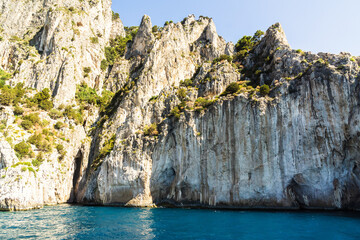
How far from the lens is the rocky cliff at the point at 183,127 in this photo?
1292 inches

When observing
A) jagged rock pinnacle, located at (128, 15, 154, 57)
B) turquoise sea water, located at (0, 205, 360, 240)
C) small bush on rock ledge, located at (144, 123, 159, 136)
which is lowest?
turquoise sea water, located at (0, 205, 360, 240)

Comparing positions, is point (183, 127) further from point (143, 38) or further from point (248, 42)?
point (143, 38)

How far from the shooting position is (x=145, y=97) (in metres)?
55.0

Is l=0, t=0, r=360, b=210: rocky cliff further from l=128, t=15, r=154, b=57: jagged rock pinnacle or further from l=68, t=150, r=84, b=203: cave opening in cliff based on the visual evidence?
l=128, t=15, r=154, b=57: jagged rock pinnacle

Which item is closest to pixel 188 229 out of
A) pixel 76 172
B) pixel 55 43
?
pixel 76 172

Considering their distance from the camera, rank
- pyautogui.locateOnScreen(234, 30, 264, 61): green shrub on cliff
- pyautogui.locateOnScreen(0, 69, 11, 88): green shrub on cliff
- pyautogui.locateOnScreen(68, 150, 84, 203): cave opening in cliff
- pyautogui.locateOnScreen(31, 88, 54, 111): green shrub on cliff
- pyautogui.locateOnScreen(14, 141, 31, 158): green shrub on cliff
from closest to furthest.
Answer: pyautogui.locateOnScreen(14, 141, 31, 158): green shrub on cliff, pyautogui.locateOnScreen(68, 150, 84, 203): cave opening in cliff, pyautogui.locateOnScreen(31, 88, 54, 111): green shrub on cliff, pyautogui.locateOnScreen(0, 69, 11, 88): green shrub on cliff, pyautogui.locateOnScreen(234, 30, 264, 61): green shrub on cliff

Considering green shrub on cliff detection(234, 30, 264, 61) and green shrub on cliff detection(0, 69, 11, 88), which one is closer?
green shrub on cliff detection(0, 69, 11, 88)

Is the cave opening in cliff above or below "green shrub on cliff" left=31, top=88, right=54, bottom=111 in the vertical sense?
below

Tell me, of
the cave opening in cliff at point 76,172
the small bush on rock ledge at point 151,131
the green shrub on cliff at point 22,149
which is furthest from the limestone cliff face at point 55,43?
the small bush on rock ledge at point 151,131

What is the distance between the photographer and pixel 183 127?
42.1m

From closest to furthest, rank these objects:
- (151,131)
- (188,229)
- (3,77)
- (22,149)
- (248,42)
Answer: (188,229), (22,149), (151,131), (3,77), (248,42)

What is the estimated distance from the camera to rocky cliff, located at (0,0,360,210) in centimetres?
3281

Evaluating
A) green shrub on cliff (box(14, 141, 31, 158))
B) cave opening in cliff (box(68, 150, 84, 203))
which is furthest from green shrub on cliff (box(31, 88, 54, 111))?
green shrub on cliff (box(14, 141, 31, 158))

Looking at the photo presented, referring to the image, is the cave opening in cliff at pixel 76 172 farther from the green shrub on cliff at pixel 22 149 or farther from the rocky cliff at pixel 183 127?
the green shrub on cliff at pixel 22 149
